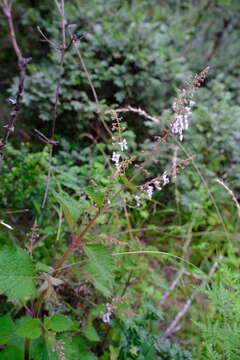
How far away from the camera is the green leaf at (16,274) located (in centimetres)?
77

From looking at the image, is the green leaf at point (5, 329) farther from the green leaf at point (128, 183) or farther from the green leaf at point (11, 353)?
the green leaf at point (128, 183)

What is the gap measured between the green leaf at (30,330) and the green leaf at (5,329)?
0.41ft

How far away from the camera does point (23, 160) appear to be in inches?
68.3

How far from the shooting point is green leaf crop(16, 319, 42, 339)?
0.79 meters

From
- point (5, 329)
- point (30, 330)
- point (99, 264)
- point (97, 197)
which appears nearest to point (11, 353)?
point (5, 329)

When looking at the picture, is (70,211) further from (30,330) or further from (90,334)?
(90,334)

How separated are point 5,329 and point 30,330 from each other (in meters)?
0.16

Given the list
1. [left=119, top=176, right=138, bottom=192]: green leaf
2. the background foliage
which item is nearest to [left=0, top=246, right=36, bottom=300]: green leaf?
the background foliage

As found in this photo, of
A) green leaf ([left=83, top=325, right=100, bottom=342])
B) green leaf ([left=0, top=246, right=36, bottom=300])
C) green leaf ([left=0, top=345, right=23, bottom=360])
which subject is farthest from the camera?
green leaf ([left=83, top=325, right=100, bottom=342])

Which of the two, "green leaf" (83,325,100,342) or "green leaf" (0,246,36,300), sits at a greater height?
"green leaf" (0,246,36,300)

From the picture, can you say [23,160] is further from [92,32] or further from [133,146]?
[92,32]

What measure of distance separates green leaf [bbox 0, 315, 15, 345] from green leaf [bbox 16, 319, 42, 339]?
13 centimetres

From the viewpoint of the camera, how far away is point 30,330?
0.81 meters

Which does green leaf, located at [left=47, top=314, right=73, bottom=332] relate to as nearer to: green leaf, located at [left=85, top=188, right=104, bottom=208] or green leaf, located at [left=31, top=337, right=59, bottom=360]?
green leaf, located at [left=31, top=337, right=59, bottom=360]
